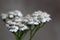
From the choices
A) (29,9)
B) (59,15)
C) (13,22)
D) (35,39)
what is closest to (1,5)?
(29,9)

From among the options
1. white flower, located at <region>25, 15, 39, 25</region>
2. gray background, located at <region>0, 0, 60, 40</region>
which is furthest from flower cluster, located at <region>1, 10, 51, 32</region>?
gray background, located at <region>0, 0, 60, 40</region>

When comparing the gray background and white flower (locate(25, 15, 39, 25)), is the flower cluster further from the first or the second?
the gray background

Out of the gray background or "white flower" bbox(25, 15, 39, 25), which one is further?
the gray background

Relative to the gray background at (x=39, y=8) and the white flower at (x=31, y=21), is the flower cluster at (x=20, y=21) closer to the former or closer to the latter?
the white flower at (x=31, y=21)

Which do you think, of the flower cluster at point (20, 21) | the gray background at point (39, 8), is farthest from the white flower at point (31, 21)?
the gray background at point (39, 8)

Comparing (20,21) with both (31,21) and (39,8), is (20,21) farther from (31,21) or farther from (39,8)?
(39,8)

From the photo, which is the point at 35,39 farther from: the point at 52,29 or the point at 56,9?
the point at 56,9

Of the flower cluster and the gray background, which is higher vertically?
the gray background

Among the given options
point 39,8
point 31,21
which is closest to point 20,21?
point 31,21

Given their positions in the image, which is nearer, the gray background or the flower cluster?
the flower cluster
